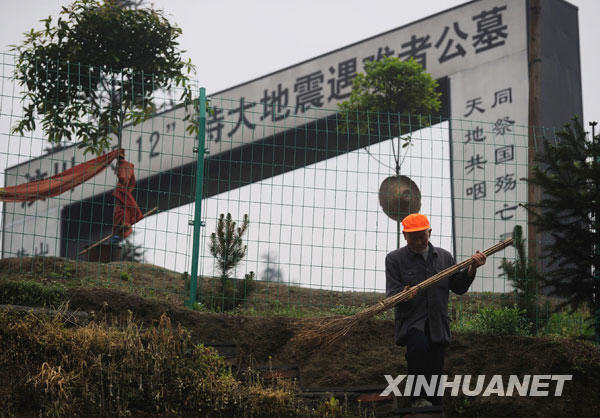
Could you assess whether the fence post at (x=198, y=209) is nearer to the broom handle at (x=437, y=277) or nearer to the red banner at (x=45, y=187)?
the red banner at (x=45, y=187)

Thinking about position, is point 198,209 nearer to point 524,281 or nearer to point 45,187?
point 45,187

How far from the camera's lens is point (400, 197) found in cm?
873

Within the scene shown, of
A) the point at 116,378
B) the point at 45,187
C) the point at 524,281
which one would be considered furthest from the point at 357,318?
the point at 45,187

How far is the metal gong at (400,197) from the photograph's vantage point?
27.7ft

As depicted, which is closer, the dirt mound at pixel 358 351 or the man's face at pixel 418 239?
the man's face at pixel 418 239

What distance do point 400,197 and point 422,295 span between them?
338 centimetres

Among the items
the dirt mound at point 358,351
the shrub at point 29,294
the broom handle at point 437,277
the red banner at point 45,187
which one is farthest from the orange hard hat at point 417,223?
the red banner at point 45,187

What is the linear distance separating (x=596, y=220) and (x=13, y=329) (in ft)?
17.6

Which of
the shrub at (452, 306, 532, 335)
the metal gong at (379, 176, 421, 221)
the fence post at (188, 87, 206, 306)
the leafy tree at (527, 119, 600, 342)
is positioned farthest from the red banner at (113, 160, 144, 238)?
the leafy tree at (527, 119, 600, 342)

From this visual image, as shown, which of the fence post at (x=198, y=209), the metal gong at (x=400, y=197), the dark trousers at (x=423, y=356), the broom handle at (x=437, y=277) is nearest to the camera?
the dark trousers at (x=423, y=356)

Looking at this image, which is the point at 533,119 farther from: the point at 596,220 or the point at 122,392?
the point at 122,392

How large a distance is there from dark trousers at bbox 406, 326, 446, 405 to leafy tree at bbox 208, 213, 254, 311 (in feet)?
9.73

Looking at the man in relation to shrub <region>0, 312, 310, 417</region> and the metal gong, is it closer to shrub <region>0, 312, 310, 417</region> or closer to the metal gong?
shrub <region>0, 312, 310, 417</region>

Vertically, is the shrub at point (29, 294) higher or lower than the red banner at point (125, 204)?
lower
